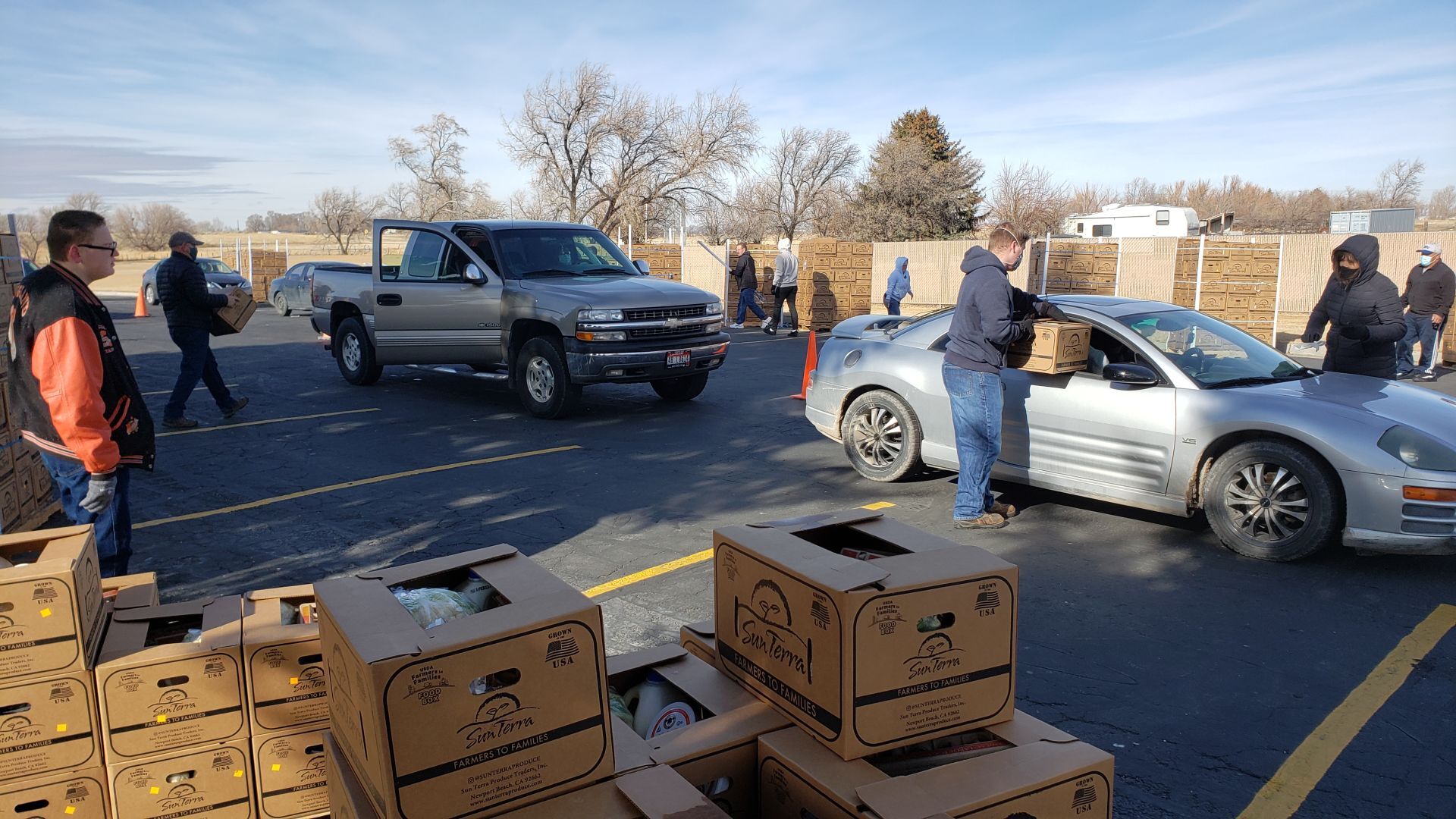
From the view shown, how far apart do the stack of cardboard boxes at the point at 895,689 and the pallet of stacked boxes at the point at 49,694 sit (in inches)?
74.8

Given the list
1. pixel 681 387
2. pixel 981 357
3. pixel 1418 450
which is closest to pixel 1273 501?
pixel 1418 450

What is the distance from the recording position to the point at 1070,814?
7.15ft

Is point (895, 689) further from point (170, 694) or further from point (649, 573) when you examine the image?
point (649, 573)

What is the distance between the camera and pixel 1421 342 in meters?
13.4

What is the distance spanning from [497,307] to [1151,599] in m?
7.28

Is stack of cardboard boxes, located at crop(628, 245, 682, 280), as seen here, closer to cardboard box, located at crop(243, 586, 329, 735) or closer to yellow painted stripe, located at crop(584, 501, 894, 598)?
yellow painted stripe, located at crop(584, 501, 894, 598)

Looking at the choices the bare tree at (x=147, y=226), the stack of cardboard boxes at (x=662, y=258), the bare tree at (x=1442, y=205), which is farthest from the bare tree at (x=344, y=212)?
the bare tree at (x=1442, y=205)

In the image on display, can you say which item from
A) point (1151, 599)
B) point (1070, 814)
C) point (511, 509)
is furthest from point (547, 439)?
point (1070, 814)

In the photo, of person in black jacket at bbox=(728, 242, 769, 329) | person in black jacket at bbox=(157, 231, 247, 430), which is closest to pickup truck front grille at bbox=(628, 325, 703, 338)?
person in black jacket at bbox=(157, 231, 247, 430)

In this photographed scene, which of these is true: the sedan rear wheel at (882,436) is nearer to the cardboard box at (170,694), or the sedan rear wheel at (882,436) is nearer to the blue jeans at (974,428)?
the blue jeans at (974,428)

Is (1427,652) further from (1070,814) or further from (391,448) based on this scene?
(391,448)

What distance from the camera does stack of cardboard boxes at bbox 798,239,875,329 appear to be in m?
22.3

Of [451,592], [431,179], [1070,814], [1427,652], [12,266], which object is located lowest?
[1427,652]

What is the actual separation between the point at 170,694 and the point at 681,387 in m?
8.53
